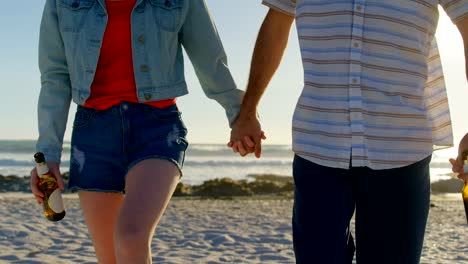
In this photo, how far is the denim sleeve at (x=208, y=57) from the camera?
3344 mm

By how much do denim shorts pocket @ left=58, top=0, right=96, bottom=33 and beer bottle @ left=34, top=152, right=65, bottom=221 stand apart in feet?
1.97

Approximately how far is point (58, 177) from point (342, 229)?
51.2 inches

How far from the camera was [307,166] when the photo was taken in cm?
287

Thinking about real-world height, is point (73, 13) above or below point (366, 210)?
above

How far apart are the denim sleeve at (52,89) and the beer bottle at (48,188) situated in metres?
0.08

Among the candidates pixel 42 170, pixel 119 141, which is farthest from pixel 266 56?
pixel 42 170

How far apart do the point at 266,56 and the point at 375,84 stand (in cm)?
63

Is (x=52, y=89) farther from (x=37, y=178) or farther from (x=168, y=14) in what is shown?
(x=168, y=14)

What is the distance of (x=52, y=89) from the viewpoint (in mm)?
3312

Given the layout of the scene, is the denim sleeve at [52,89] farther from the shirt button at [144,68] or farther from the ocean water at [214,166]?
the ocean water at [214,166]

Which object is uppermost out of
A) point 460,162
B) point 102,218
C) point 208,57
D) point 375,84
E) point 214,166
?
point 214,166

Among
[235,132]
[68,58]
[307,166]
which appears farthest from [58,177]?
[307,166]

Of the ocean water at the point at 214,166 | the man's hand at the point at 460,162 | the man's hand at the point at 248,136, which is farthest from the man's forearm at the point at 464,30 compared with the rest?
the ocean water at the point at 214,166

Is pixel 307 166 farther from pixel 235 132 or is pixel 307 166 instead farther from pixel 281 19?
Result: pixel 281 19
